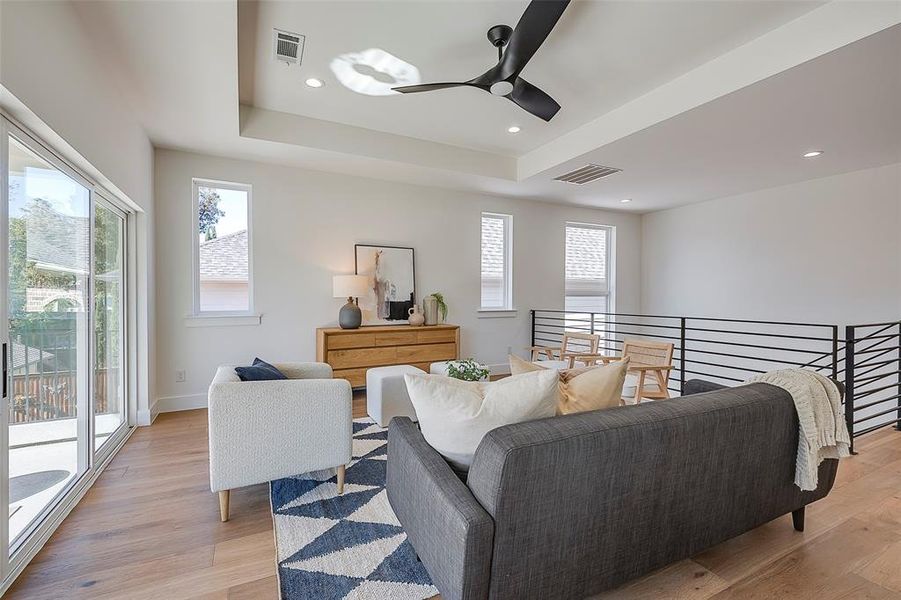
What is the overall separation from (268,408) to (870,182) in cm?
594

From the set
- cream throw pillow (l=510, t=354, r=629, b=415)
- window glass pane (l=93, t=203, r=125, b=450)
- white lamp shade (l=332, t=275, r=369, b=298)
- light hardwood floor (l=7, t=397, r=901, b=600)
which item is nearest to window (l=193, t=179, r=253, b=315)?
window glass pane (l=93, t=203, r=125, b=450)

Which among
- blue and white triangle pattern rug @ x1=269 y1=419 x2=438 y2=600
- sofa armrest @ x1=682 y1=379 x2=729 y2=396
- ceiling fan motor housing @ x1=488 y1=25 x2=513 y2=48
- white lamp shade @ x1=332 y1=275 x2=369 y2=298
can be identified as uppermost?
ceiling fan motor housing @ x1=488 y1=25 x2=513 y2=48

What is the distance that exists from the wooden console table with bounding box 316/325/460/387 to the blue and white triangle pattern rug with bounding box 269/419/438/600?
5.78 ft

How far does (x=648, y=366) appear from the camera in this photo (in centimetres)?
327

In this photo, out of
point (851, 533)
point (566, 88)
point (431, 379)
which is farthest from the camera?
point (566, 88)

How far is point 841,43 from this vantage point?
7.21 feet

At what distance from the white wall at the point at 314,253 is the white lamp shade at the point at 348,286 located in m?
0.33

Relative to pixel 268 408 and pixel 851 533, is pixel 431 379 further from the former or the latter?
pixel 851 533

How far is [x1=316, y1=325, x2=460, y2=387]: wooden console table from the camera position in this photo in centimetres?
431

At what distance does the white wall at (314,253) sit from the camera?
4004 mm

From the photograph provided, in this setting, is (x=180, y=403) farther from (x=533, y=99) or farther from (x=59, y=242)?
(x=533, y=99)

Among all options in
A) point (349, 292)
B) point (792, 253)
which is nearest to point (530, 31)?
point (349, 292)

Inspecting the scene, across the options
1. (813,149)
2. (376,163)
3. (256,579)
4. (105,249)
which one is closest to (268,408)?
(256,579)

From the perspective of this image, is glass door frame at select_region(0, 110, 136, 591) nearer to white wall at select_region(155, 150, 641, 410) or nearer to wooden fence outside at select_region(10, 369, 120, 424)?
wooden fence outside at select_region(10, 369, 120, 424)
